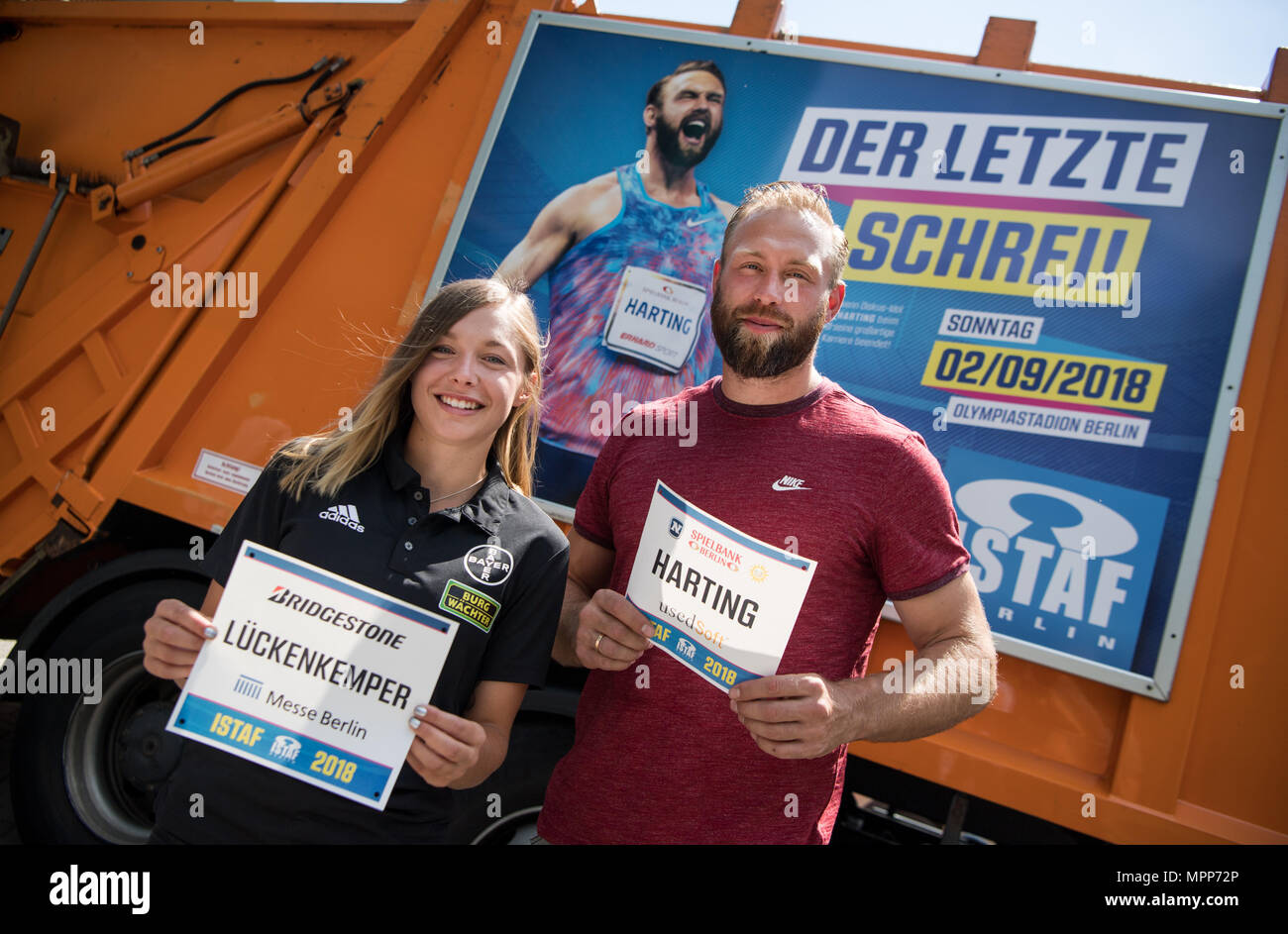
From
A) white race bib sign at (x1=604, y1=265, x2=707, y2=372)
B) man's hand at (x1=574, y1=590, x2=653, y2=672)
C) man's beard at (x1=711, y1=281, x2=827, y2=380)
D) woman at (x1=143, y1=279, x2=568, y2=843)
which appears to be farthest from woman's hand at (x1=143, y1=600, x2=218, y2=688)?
white race bib sign at (x1=604, y1=265, x2=707, y2=372)

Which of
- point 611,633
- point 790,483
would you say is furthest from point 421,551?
point 790,483

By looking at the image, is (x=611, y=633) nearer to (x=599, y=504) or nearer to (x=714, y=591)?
(x=714, y=591)

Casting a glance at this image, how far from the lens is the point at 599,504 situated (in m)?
1.75

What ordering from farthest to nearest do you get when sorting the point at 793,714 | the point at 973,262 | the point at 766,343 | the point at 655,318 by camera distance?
the point at 655,318 < the point at 973,262 < the point at 766,343 < the point at 793,714

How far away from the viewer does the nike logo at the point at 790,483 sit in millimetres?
1473

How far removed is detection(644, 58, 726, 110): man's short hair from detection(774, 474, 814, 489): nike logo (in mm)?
1633

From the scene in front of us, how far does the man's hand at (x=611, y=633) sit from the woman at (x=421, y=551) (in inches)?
2.8

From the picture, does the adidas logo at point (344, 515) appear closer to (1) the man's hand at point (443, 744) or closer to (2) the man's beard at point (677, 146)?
(1) the man's hand at point (443, 744)

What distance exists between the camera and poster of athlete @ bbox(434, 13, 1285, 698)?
1916mm

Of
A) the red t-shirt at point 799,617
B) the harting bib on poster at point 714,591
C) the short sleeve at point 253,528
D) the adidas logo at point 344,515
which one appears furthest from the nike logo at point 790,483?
the short sleeve at point 253,528

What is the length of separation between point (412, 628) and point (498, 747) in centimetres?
28

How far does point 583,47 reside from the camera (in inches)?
109

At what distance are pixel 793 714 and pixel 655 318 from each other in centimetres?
145

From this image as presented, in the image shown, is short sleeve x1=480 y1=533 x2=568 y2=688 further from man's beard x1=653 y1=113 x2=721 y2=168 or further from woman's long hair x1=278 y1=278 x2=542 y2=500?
man's beard x1=653 y1=113 x2=721 y2=168
